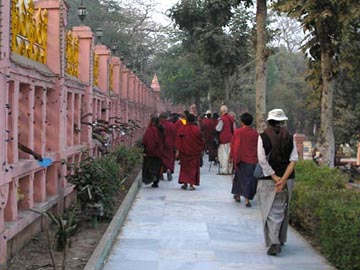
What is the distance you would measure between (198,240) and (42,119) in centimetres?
243

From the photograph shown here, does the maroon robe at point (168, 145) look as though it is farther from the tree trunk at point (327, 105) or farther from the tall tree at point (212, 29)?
the tall tree at point (212, 29)

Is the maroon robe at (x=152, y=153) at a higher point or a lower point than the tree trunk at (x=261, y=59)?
lower

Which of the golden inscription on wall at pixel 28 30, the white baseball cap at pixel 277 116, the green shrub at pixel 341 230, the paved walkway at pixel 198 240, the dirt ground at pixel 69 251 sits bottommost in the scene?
the paved walkway at pixel 198 240

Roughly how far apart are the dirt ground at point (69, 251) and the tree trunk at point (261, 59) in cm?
538

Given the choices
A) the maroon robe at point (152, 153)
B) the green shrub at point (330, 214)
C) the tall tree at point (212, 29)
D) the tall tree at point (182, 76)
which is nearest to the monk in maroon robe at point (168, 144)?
the maroon robe at point (152, 153)

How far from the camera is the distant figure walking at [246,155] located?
379 inches

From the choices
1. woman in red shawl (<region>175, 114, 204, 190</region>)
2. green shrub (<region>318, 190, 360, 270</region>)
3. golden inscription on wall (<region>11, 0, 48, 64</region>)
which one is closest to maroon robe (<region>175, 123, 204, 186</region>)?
woman in red shawl (<region>175, 114, 204, 190</region>)

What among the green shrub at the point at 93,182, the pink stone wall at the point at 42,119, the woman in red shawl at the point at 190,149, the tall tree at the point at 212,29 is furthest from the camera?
the tall tree at the point at 212,29

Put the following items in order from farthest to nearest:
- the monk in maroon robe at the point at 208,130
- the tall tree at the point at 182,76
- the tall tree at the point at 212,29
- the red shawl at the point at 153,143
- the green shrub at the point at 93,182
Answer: the tall tree at the point at 182,76 < the tall tree at the point at 212,29 < the monk in maroon robe at the point at 208,130 < the red shawl at the point at 153,143 < the green shrub at the point at 93,182

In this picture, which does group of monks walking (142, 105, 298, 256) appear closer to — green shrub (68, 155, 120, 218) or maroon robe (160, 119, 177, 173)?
maroon robe (160, 119, 177, 173)

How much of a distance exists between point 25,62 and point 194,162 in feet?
19.9

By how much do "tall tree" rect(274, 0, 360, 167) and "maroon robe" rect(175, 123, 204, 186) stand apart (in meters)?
2.47

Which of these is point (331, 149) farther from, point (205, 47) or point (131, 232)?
point (205, 47)

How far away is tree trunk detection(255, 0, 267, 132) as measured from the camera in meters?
12.0
